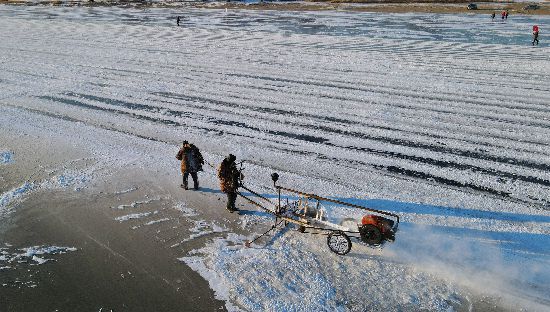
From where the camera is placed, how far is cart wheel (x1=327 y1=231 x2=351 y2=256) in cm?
732

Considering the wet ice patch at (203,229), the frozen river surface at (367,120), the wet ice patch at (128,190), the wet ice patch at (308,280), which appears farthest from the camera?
the wet ice patch at (128,190)

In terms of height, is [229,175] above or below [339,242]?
above

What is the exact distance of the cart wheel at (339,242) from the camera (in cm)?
732

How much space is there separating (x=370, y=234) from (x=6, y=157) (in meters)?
10.3

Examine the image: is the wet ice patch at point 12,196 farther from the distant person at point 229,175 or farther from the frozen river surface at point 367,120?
the distant person at point 229,175

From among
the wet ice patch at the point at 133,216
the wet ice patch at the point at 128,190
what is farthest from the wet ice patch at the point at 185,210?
the wet ice patch at the point at 128,190

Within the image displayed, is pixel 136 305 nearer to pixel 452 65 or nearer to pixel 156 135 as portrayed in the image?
pixel 156 135

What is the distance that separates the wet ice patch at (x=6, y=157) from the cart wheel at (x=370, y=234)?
9.83 meters

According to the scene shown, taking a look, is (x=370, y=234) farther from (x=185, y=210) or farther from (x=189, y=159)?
(x=189, y=159)

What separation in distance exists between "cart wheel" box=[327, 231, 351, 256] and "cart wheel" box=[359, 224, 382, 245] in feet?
1.03

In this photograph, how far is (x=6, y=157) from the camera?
11500 mm

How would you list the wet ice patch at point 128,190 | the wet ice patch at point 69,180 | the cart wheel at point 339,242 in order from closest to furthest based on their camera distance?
the cart wheel at point 339,242, the wet ice patch at point 128,190, the wet ice patch at point 69,180

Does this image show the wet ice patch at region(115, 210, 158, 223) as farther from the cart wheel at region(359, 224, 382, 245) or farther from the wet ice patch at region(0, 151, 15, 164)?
the wet ice patch at region(0, 151, 15, 164)

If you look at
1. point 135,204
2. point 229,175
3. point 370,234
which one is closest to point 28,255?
point 135,204
